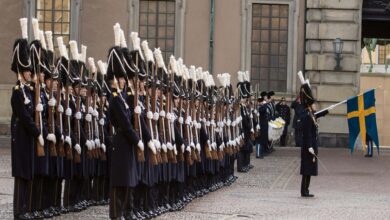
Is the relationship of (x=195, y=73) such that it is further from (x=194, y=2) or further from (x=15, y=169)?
(x=194, y=2)

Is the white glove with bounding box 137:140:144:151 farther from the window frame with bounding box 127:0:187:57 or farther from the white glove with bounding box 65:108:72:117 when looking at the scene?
the window frame with bounding box 127:0:187:57

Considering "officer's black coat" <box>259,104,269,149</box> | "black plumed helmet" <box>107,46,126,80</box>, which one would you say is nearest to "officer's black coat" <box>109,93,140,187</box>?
"black plumed helmet" <box>107,46,126,80</box>

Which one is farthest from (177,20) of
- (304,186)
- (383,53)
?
(383,53)

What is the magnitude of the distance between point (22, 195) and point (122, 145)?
4.51ft

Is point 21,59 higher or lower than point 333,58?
lower

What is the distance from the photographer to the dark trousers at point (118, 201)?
1219 cm

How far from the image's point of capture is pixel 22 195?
1251 centimetres

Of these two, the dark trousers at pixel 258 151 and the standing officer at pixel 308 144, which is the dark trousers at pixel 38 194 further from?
the dark trousers at pixel 258 151

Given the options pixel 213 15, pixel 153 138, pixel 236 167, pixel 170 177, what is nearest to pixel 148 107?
pixel 153 138

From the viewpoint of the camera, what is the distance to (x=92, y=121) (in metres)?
14.3

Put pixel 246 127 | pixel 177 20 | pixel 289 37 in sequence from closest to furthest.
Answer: pixel 246 127, pixel 289 37, pixel 177 20

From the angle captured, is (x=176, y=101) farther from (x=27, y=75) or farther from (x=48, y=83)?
(x=27, y=75)

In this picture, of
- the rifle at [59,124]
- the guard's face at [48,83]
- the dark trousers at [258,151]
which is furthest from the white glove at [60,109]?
the dark trousers at [258,151]

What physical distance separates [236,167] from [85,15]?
31.8 feet
